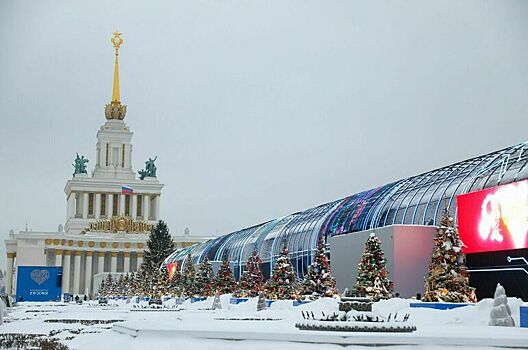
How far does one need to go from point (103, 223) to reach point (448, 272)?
123m

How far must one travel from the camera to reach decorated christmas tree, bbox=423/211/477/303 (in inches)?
1382

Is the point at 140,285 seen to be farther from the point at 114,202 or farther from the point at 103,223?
the point at 114,202

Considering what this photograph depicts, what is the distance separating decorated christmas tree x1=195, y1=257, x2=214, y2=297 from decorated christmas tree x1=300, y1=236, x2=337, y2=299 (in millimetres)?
23735

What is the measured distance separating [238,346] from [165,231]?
10976cm

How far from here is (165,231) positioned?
129 metres

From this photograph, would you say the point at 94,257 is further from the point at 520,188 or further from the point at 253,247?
the point at 520,188

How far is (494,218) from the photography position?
37156 mm

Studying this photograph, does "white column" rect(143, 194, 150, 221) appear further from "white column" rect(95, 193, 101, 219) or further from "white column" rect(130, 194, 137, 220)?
"white column" rect(95, 193, 101, 219)

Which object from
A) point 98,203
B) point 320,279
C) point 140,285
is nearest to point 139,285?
point 140,285

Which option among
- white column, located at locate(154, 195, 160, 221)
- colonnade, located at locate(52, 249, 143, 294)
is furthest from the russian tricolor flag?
colonnade, located at locate(52, 249, 143, 294)

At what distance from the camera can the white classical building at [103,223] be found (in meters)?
143

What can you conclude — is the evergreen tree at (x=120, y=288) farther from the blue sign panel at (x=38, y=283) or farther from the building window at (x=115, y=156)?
the building window at (x=115, y=156)

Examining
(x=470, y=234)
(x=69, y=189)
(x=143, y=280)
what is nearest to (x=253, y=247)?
(x=143, y=280)

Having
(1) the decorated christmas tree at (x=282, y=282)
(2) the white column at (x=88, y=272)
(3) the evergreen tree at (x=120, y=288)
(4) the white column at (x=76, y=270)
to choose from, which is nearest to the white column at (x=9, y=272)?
(4) the white column at (x=76, y=270)
